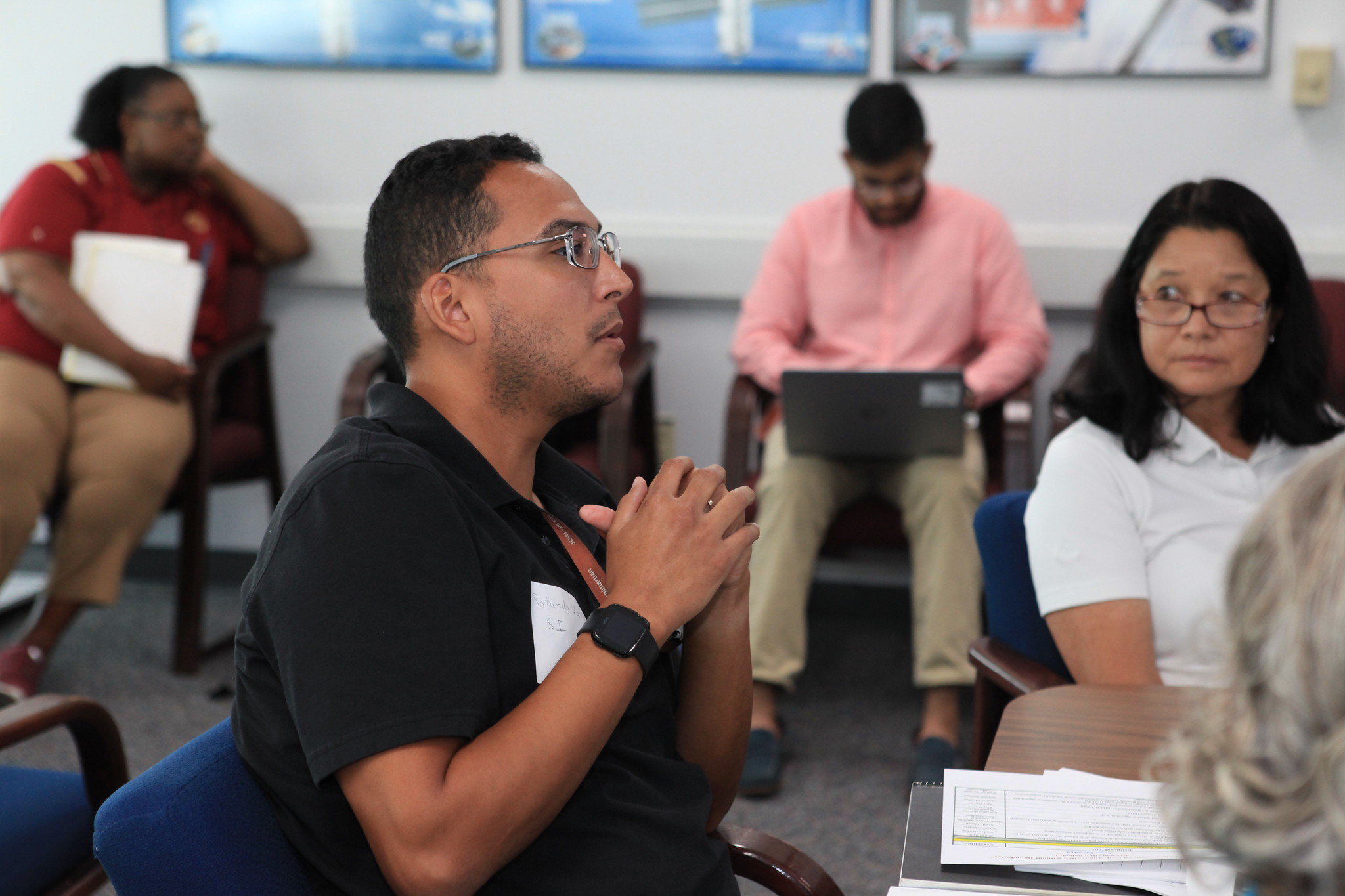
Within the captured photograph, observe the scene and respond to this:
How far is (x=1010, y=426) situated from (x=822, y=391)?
492 millimetres

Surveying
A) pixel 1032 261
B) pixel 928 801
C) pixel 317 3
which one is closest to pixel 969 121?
pixel 1032 261

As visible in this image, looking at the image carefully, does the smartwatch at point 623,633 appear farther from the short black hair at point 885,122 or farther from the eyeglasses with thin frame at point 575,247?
the short black hair at point 885,122

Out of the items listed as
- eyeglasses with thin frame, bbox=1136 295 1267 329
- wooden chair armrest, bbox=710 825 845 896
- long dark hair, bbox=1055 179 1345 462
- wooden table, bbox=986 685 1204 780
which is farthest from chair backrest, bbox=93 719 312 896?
eyeglasses with thin frame, bbox=1136 295 1267 329

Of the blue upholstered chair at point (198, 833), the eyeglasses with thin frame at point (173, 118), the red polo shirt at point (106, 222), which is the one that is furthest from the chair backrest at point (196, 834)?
the eyeglasses with thin frame at point (173, 118)

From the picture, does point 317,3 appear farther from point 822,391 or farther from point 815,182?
point 822,391

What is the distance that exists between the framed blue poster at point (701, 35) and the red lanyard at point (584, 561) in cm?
245

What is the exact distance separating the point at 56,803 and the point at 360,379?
1.70 m

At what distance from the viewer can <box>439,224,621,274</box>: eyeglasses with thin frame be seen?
1268 millimetres

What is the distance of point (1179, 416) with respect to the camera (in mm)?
1795

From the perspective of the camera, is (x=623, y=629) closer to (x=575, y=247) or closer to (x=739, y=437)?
(x=575, y=247)

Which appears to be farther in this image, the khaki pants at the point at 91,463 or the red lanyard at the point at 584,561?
the khaki pants at the point at 91,463

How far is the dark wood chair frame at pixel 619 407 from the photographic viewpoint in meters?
2.96

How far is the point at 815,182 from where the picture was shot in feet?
11.5

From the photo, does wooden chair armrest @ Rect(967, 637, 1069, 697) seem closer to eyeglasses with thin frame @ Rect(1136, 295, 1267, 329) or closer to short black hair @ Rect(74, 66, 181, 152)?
eyeglasses with thin frame @ Rect(1136, 295, 1267, 329)
